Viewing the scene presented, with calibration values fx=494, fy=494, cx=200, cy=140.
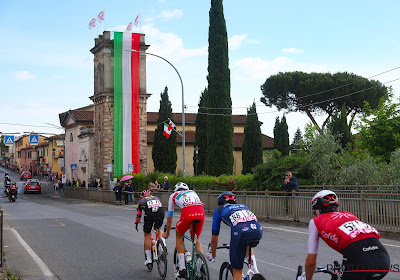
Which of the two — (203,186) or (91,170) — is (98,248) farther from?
(91,170)

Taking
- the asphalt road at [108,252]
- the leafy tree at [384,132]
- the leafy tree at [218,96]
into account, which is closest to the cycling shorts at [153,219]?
the asphalt road at [108,252]

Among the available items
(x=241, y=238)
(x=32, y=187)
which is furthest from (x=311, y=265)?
(x=32, y=187)

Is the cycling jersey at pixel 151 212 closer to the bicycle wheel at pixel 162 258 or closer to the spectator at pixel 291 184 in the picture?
the bicycle wheel at pixel 162 258

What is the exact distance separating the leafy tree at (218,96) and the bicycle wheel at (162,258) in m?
28.6


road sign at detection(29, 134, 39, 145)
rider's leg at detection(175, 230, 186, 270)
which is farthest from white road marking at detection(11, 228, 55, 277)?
road sign at detection(29, 134, 39, 145)

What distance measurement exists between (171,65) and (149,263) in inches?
862

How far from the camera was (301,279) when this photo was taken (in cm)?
458

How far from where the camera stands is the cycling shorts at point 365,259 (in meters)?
4.22

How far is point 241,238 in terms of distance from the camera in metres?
5.92

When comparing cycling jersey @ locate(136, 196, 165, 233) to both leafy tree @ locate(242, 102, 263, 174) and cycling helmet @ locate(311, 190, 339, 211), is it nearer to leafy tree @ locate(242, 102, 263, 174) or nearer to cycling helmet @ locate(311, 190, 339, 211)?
cycling helmet @ locate(311, 190, 339, 211)

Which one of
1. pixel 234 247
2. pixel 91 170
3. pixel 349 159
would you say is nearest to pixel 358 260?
pixel 234 247

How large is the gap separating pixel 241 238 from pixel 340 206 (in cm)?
1048

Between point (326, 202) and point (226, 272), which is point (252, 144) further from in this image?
point (326, 202)

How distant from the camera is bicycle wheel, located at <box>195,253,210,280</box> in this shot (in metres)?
6.85
